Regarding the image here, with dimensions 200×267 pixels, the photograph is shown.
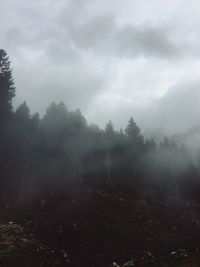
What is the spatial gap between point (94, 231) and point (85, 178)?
119ft

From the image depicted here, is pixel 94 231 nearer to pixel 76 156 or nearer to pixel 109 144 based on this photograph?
pixel 76 156

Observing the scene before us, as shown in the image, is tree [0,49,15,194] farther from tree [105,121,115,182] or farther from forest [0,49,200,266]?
tree [105,121,115,182]

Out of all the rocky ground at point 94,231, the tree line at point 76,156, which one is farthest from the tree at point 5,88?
the rocky ground at point 94,231

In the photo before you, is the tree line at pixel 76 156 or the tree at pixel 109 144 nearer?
the tree line at pixel 76 156

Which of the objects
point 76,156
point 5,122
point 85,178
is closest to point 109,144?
point 76,156

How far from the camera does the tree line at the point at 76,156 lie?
7181 cm

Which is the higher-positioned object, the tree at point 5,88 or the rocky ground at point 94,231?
the tree at point 5,88

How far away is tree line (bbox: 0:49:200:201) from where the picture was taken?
71812mm

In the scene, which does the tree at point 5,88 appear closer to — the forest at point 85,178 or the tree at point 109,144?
Answer: the forest at point 85,178

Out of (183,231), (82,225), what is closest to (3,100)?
(82,225)

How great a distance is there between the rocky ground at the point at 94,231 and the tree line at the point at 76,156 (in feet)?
27.4

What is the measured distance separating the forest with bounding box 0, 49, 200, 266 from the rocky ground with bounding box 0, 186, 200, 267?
0.18 meters

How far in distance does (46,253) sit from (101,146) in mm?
60144

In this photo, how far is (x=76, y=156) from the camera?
8888 centimetres
